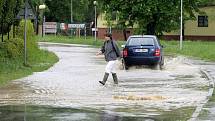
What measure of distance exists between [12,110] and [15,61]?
13.9m

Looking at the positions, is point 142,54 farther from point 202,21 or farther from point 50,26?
point 50,26

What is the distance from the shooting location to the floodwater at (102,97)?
11.5 meters

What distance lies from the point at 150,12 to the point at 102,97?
125 ft

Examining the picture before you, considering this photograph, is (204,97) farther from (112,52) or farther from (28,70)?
(28,70)

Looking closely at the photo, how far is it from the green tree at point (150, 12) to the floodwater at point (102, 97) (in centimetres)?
3001

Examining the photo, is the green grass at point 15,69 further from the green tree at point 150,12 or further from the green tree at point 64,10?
the green tree at point 64,10

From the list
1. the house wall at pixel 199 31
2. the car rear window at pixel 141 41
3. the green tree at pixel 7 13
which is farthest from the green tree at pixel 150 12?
the car rear window at pixel 141 41

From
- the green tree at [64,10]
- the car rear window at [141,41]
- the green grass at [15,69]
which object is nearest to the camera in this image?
the green grass at [15,69]

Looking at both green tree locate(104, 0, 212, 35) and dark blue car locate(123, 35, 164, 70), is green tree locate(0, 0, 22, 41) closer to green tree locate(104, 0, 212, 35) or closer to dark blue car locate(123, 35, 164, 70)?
dark blue car locate(123, 35, 164, 70)

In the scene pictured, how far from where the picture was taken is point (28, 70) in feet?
77.9

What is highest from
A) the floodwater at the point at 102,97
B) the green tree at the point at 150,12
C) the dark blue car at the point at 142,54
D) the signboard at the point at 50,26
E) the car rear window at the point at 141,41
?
the green tree at the point at 150,12

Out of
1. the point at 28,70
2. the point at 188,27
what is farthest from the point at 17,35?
the point at 188,27

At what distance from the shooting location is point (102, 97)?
14.8 m

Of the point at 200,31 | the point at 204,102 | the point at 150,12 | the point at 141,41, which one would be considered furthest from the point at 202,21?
the point at 204,102
